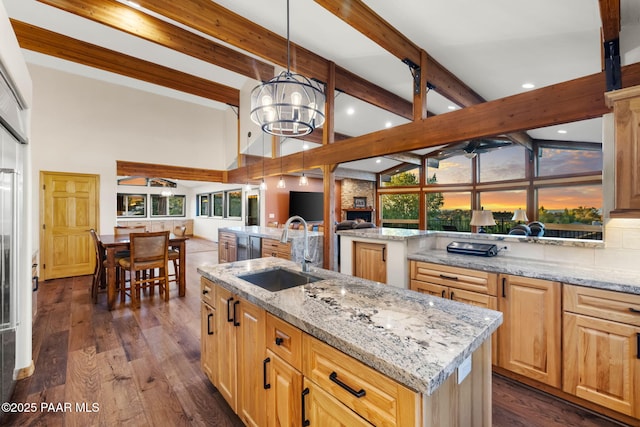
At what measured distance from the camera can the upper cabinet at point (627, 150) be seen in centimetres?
165

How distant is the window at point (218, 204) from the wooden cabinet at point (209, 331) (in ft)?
28.6

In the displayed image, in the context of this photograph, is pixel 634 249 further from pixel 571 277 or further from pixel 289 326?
pixel 289 326

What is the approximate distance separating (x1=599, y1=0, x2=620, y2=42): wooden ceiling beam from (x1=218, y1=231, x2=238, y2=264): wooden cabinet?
547 cm

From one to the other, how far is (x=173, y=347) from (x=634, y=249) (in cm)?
384

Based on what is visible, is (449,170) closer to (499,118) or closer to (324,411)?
(499,118)

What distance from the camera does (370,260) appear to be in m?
3.28

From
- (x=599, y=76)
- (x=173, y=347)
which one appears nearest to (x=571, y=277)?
(x=599, y=76)

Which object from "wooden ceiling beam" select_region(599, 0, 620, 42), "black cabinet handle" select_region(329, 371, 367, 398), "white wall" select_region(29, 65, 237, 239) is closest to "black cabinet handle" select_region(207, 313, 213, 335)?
"black cabinet handle" select_region(329, 371, 367, 398)

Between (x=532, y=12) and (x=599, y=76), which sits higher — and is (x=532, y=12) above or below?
above

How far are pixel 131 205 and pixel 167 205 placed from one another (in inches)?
51.0

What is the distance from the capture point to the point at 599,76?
2.19m

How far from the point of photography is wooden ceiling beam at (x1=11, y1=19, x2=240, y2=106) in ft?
14.9

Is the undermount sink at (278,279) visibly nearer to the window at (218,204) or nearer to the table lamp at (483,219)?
the table lamp at (483,219)

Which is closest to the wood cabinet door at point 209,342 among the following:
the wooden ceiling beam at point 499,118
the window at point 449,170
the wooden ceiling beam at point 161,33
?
the wooden ceiling beam at point 499,118
